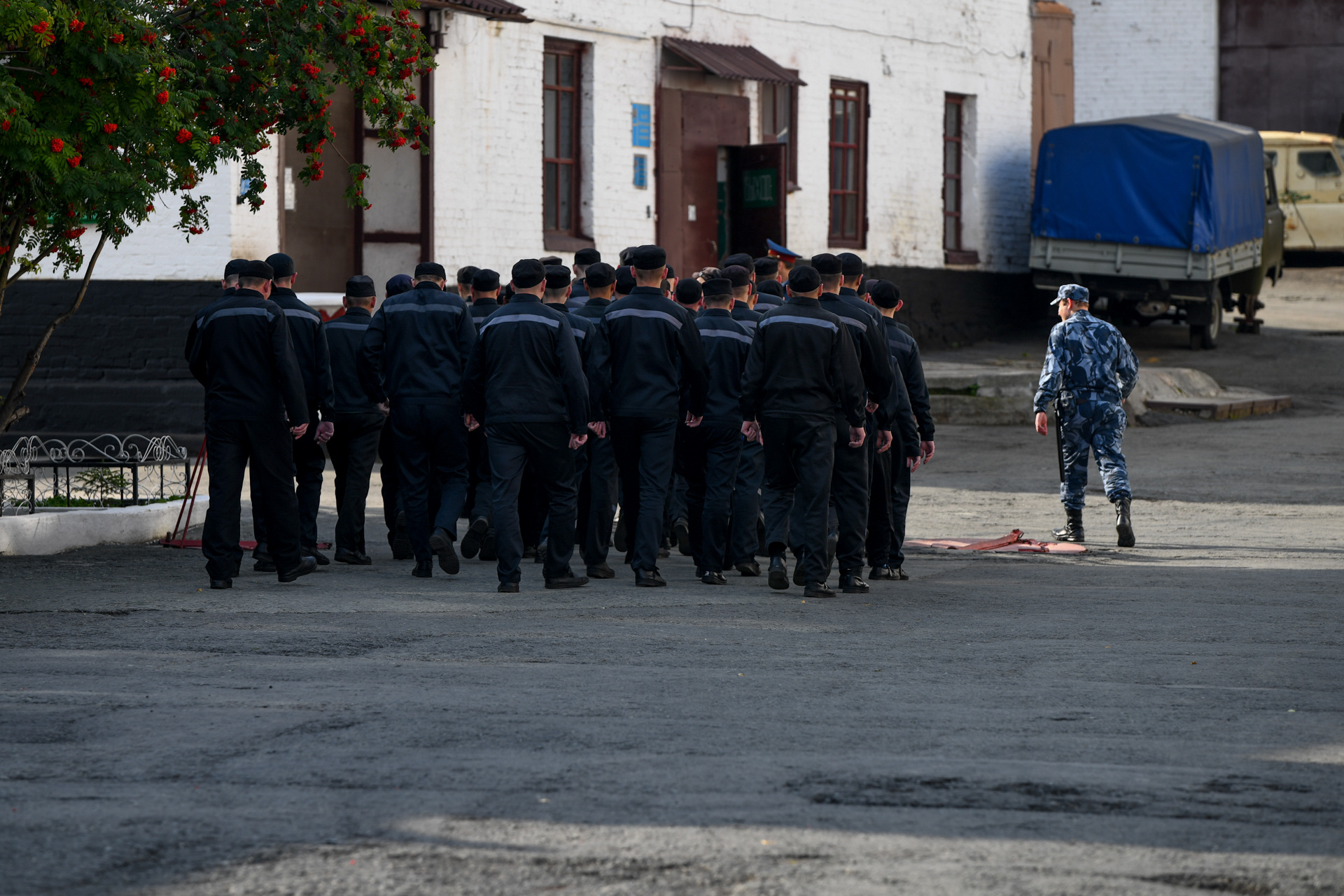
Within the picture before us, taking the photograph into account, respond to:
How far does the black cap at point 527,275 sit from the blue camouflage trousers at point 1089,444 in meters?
4.15

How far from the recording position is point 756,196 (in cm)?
2267

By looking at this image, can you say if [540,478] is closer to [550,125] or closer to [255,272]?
[255,272]

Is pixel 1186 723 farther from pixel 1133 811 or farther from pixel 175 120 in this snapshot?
pixel 175 120

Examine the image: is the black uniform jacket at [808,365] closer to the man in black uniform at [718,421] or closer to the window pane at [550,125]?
the man in black uniform at [718,421]

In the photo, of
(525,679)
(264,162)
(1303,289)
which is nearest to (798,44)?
(264,162)

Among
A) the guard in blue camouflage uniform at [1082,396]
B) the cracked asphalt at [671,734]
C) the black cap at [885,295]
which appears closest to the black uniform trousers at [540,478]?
the cracked asphalt at [671,734]

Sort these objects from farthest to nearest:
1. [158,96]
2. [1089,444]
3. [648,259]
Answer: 1. [1089,444]
2. [648,259]
3. [158,96]

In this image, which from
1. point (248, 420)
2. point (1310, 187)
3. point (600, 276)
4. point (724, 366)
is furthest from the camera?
point (1310, 187)

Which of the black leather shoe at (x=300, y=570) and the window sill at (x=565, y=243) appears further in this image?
the window sill at (x=565, y=243)

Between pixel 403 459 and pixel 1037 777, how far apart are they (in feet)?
19.8

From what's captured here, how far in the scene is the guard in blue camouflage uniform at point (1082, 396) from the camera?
39.2 ft

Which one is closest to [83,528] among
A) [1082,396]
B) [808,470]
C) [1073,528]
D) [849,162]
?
[808,470]

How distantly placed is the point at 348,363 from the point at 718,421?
93.0 inches

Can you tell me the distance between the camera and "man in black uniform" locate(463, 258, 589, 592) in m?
9.53
